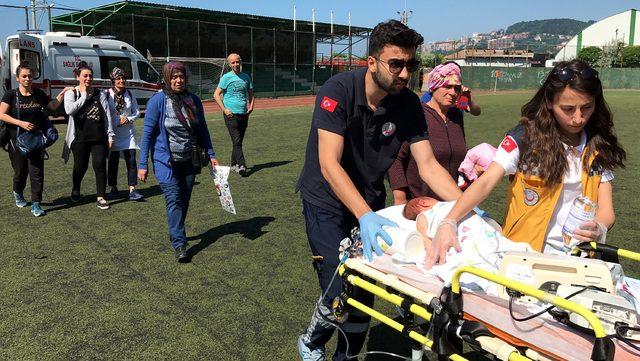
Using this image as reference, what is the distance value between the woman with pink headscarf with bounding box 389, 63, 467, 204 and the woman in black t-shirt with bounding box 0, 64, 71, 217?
196 inches

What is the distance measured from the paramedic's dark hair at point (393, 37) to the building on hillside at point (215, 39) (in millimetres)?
22549

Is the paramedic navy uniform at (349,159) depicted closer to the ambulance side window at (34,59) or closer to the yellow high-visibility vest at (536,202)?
the yellow high-visibility vest at (536,202)

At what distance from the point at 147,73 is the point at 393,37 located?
18.7 metres

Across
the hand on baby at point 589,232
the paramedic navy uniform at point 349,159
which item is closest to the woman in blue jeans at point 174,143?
the paramedic navy uniform at point 349,159

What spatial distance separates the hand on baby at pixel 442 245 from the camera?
2.39 meters

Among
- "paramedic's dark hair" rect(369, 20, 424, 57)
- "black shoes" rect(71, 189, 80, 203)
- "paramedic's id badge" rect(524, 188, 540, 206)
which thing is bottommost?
"black shoes" rect(71, 189, 80, 203)

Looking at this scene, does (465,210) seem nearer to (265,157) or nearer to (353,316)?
(353,316)

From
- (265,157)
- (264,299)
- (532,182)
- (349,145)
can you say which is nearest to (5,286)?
(264,299)

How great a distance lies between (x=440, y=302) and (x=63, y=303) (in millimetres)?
3343

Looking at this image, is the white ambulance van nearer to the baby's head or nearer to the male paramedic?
the male paramedic

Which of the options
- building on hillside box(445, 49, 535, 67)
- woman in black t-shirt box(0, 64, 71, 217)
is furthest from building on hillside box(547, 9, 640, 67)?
woman in black t-shirt box(0, 64, 71, 217)

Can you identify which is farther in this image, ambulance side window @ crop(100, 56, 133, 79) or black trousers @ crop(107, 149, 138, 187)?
ambulance side window @ crop(100, 56, 133, 79)

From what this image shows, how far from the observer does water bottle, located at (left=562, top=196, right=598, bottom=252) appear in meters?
2.62

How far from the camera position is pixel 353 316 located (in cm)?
295
